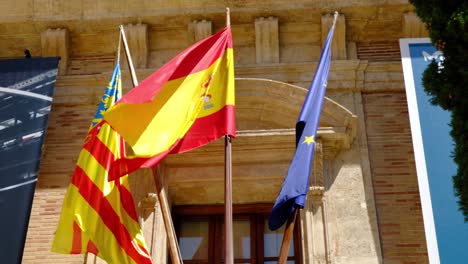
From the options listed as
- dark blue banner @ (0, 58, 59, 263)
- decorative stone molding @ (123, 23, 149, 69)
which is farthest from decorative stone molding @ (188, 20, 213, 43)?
dark blue banner @ (0, 58, 59, 263)

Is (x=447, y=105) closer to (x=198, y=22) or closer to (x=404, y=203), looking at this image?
(x=404, y=203)

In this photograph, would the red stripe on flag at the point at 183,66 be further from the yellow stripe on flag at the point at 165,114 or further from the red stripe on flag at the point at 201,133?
the red stripe on flag at the point at 201,133

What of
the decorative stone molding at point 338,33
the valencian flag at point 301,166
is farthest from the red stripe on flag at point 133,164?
the decorative stone molding at point 338,33

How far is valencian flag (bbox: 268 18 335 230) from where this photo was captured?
6863 millimetres

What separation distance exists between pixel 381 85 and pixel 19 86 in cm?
420

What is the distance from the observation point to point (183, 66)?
300 inches

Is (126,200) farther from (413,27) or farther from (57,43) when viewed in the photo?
(413,27)

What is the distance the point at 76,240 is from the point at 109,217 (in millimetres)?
347

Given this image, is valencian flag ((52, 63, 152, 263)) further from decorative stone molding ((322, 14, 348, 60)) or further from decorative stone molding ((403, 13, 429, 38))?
decorative stone molding ((403, 13, 429, 38))

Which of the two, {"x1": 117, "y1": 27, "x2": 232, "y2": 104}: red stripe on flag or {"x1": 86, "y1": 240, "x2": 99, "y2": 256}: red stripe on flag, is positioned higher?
{"x1": 117, "y1": 27, "x2": 232, "y2": 104}: red stripe on flag

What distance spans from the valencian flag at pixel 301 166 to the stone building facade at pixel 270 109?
138 cm

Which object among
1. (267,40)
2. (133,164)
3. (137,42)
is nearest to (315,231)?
(133,164)

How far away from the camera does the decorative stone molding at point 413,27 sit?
9.94 meters

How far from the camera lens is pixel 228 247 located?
6.36 metres
